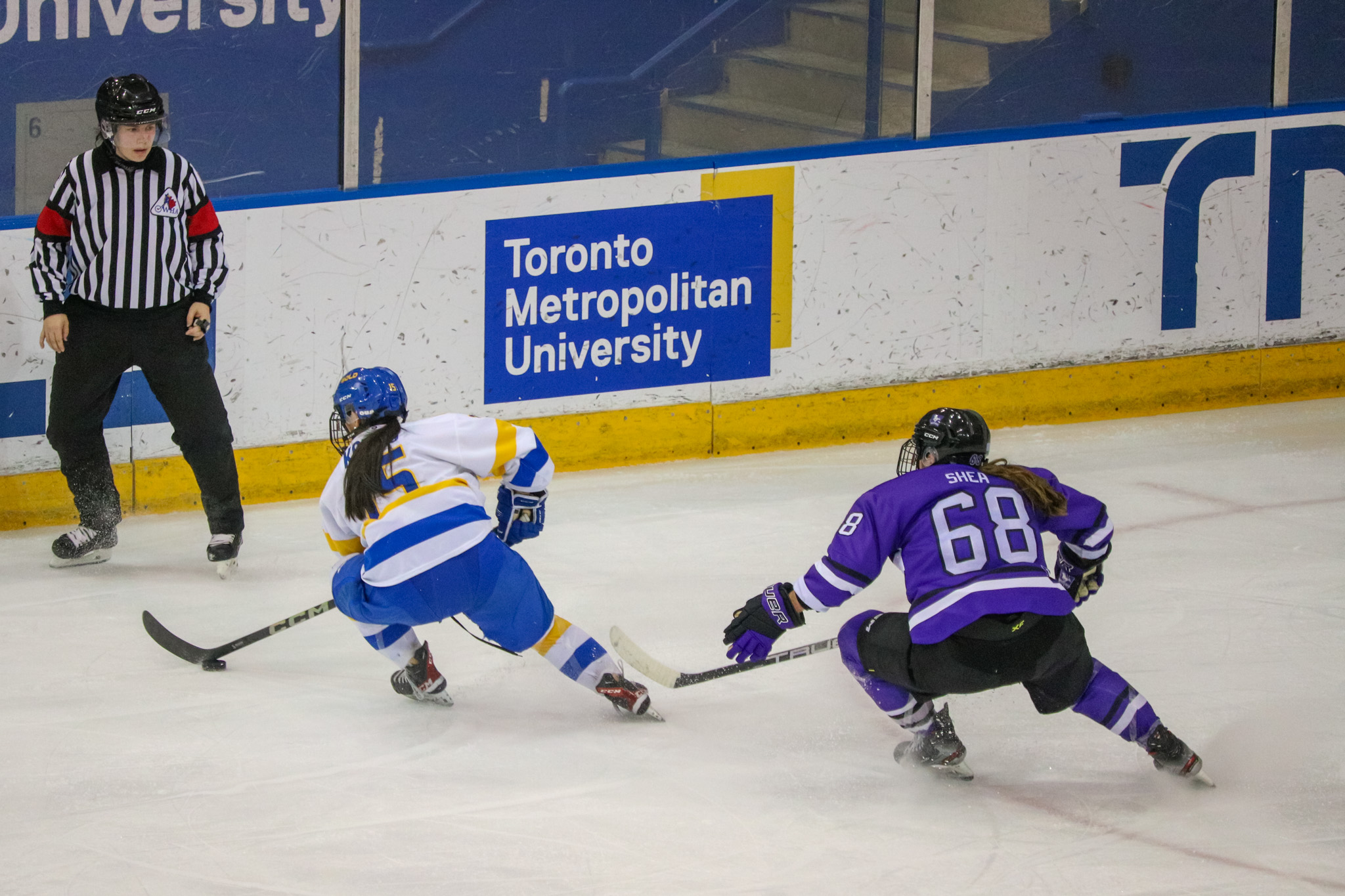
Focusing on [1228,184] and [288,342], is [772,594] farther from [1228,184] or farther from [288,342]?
[1228,184]

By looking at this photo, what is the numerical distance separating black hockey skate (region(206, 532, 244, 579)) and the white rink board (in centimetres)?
66

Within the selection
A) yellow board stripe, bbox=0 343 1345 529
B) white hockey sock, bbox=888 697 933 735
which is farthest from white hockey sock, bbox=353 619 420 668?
yellow board stripe, bbox=0 343 1345 529

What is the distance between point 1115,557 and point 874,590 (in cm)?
66

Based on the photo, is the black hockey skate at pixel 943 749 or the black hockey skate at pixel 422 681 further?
the black hockey skate at pixel 422 681

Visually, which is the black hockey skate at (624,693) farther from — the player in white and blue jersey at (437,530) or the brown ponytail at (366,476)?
the brown ponytail at (366,476)

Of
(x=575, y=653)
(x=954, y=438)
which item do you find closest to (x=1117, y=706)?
(x=954, y=438)

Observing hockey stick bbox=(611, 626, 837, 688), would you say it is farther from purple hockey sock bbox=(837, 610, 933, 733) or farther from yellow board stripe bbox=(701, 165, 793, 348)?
yellow board stripe bbox=(701, 165, 793, 348)

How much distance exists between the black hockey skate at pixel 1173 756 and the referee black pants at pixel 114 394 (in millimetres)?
2434

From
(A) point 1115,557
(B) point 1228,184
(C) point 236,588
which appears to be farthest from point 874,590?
(B) point 1228,184

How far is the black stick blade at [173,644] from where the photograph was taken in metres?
3.51

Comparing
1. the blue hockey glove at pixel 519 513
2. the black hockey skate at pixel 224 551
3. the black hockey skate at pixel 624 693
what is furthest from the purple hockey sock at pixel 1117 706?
the black hockey skate at pixel 224 551

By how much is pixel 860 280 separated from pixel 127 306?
2.46 metres

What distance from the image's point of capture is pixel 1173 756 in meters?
2.77

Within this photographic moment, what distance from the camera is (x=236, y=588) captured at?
4.12 m
